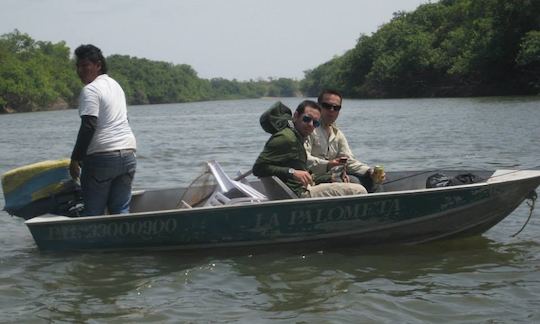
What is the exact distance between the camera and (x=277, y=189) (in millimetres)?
6543

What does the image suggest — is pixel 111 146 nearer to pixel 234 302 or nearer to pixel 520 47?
pixel 234 302

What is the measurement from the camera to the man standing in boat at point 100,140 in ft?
20.4

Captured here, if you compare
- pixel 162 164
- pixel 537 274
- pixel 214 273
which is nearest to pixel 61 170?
pixel 214 273

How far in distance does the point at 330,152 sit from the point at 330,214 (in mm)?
891

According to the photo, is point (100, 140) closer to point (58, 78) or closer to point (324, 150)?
point (324, 150)

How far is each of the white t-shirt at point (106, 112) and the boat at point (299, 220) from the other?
0.69 meters

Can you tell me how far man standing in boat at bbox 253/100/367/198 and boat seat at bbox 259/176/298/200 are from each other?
0.06 metres

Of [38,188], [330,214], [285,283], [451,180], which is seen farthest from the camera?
[38,188]

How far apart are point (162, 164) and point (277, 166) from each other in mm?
10388

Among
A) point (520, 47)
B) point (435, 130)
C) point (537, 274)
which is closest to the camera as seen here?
point (537, 274)

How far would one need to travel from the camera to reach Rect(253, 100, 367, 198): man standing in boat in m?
6.46

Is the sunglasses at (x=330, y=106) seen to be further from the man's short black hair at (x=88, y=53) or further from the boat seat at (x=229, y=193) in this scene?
the man's short black hair at (x=88, y=53)

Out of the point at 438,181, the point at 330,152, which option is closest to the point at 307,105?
the point at 330,152

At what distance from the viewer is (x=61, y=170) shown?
7.09 m
